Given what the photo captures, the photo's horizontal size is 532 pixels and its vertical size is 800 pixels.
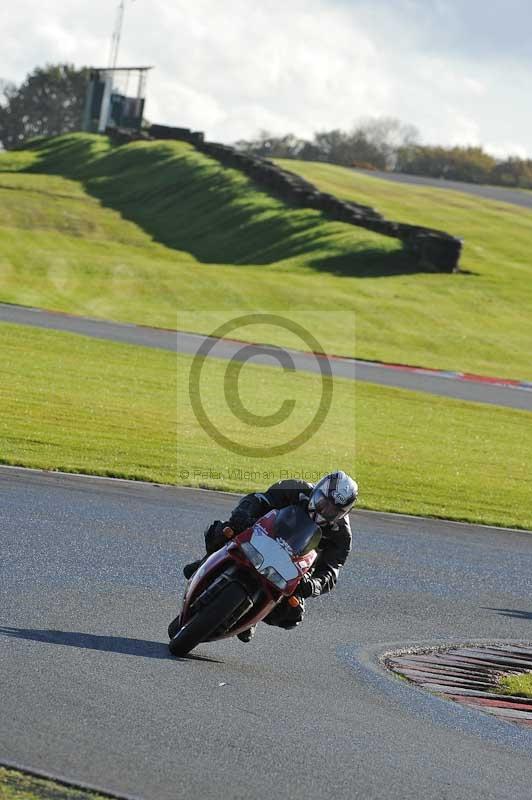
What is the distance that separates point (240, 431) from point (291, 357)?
32.0ft

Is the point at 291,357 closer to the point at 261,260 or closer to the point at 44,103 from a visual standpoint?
the point at 261,260

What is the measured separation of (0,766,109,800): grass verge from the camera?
5219 millimetres

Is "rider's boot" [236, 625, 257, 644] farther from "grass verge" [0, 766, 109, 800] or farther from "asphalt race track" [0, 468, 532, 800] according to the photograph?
"grass verge" [0, 766, 109, 800]

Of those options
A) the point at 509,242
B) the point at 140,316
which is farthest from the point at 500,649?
the point at 509,242

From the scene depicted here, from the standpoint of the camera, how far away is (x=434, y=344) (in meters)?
34.5

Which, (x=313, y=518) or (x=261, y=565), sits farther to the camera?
(x=313, y=518)

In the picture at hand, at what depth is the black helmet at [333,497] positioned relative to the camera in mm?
7941

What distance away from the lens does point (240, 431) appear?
19.1 meters

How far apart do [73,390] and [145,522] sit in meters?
7.88

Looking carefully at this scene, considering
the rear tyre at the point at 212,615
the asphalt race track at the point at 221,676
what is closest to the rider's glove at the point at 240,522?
the rear tyre at the point at 212,615

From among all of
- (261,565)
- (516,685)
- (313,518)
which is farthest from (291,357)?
(261,565)

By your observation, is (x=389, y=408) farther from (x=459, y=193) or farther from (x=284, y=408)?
(x=459, y=193)

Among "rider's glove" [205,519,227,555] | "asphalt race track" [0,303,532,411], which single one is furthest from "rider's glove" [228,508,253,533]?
"asphalt race track" [0,303,532,411]

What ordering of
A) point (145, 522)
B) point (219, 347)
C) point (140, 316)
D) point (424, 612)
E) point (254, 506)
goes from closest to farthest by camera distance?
point (254, 506)
point (424, 612)
point (145, 522)
point (219, 347)
point (140, 316)
